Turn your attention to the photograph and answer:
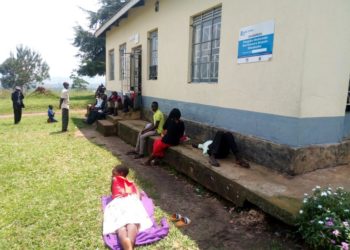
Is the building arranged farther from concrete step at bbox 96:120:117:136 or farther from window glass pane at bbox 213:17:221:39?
concrete step at bbox 96:120:117:136

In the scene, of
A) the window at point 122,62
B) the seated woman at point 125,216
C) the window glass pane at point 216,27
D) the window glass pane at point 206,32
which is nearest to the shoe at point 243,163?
the seated woman at point 125,216

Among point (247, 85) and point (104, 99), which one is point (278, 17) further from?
point (104, 99)

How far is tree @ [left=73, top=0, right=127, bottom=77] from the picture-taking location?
2534cm

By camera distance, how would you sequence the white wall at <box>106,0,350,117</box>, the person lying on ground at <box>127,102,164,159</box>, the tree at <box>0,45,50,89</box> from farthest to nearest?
the tree at <box>0,45,50,89</box>
the person lying on ground at <box>127,102,164,159</box>
the white wall at <box>106,0,350,117</box>

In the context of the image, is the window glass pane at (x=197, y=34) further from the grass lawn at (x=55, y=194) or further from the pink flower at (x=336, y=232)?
the pink flower at (x=336, y=232)

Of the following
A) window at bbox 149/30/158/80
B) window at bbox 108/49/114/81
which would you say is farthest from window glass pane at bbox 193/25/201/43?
window at bbox 108/49/114/81

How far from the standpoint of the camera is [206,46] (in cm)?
608

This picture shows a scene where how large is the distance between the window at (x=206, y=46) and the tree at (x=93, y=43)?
20305 millimetres

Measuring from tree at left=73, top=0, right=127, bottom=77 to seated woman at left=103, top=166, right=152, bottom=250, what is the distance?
23.0 m

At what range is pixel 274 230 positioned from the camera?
342cm

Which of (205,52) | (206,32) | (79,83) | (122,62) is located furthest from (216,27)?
(79,83)

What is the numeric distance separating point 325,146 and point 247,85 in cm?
153

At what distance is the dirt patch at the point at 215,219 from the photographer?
3191 mm

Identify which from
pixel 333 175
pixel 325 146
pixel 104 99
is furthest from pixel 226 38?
pixel 104 99
